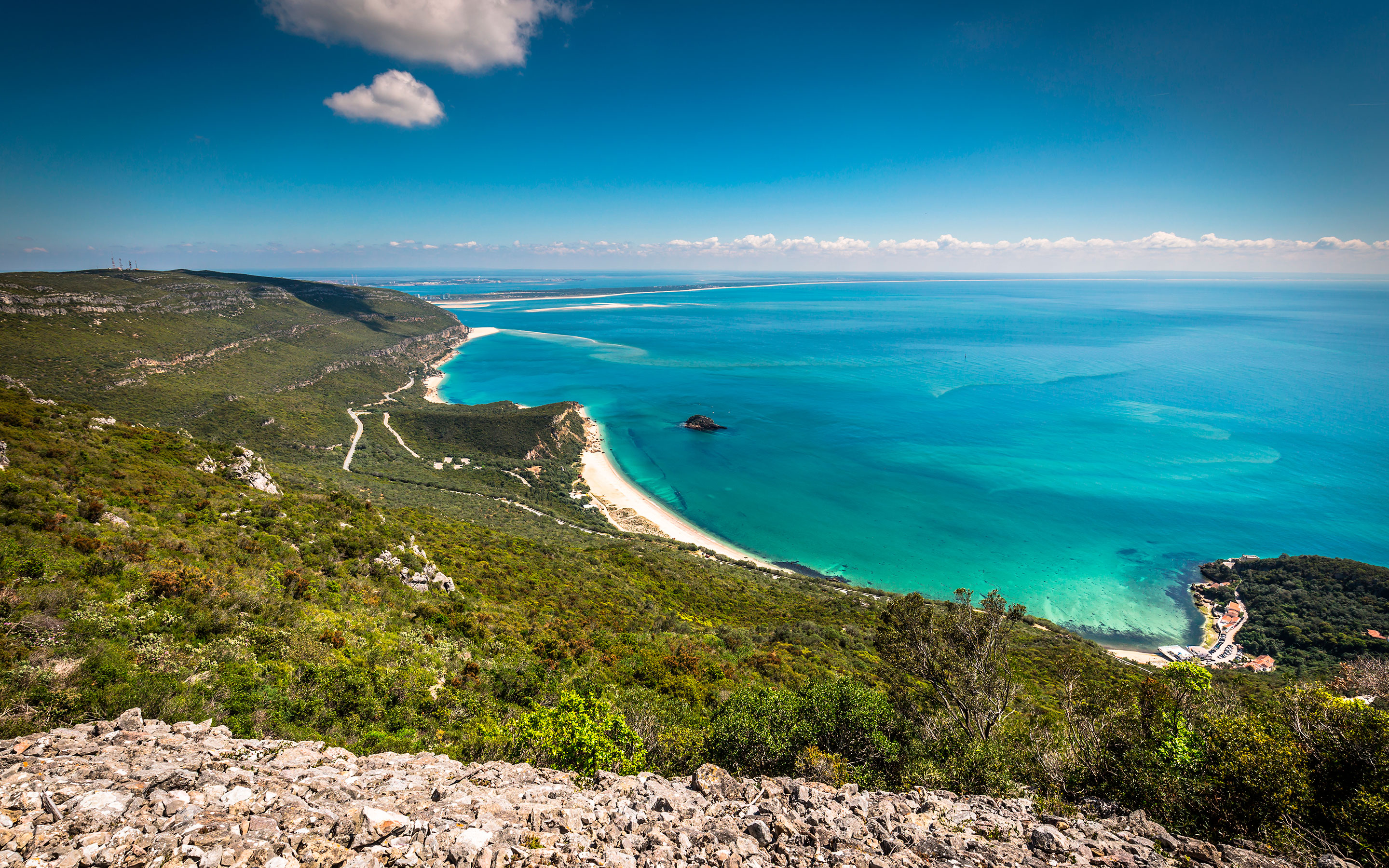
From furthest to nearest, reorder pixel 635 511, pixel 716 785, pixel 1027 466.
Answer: pixel 1027 466 < pixel 635 511 < pixel 716 785

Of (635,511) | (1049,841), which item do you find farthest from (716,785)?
(635,511)

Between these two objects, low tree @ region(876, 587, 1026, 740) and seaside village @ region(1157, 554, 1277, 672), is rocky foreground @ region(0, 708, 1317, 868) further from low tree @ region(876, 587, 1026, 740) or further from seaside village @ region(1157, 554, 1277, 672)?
seaside village @ region(1157, 554, 1277, 672)

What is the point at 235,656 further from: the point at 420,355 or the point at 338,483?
the point at 420,355

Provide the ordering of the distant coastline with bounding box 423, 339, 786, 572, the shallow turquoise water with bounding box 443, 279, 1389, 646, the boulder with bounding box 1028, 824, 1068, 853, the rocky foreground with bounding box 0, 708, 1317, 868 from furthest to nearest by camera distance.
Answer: the distant coastline with bounding box 423, 339, 786, 572 → the shallow turquoise water with bounding box 443, 279, 1389, 646 → the boulder with bounding box 1028, 824, 1068, 853 → the rocky foreground with bounding box 0, 708, 1317, 868

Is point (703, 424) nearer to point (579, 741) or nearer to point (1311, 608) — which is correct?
point (1311, 608)

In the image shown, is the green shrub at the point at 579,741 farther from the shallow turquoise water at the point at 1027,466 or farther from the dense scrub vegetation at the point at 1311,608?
the dense scrub vegetation at the point at 1311,608

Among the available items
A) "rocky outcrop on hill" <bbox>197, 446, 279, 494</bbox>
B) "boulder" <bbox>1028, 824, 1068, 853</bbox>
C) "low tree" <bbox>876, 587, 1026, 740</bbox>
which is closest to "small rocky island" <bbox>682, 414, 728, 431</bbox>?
"rocky outcrop on hill" <bbox>197, 446, 279, 494</bbox>

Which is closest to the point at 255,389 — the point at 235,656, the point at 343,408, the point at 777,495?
the point at 343,408
